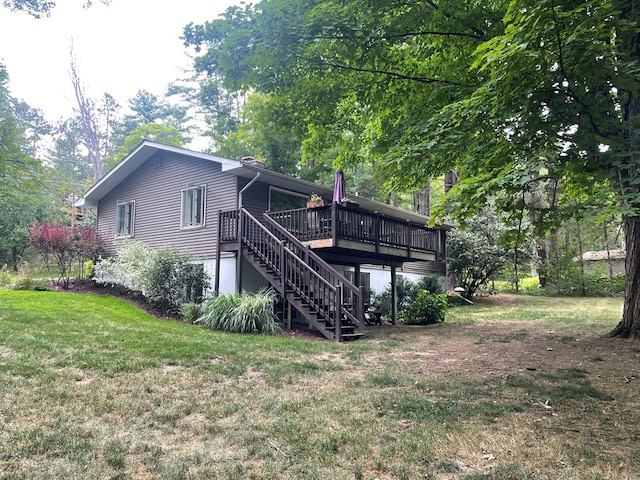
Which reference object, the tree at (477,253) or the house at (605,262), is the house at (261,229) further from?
the house at (605,262)

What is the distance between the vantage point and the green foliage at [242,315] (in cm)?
1009

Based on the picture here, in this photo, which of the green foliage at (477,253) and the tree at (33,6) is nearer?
the tree at (33,6)

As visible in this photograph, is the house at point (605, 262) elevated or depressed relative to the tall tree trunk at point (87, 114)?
depressed

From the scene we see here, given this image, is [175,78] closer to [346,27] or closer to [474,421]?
[346,27]

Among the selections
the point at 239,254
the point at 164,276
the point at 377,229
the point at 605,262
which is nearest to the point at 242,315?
the point at 239,254

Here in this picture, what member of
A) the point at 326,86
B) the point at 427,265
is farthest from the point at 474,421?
the point at 427,265

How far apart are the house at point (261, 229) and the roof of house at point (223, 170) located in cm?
4

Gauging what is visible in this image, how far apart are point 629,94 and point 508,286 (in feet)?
82.1

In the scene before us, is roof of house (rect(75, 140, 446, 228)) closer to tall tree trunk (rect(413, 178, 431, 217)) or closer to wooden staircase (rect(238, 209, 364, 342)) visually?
wooden staircase (rect(238, 209, 364, 342))

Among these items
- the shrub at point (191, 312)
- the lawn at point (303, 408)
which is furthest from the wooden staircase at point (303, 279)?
the shrub at point (191, 312)

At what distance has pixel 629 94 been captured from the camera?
5918 millimetres

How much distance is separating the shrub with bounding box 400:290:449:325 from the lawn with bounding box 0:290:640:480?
17.8 ft

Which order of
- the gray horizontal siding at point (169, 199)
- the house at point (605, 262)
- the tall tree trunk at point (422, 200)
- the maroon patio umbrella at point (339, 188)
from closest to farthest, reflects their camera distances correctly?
1. the maroon patio umbrella at point (339, 188)
2. the gray horizontal siding at point (169, 199)
3. the house at point (605, 262)
4. the tall tree trunk at point (422, 200)

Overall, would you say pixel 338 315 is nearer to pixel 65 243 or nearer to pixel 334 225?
pixel 334 225
